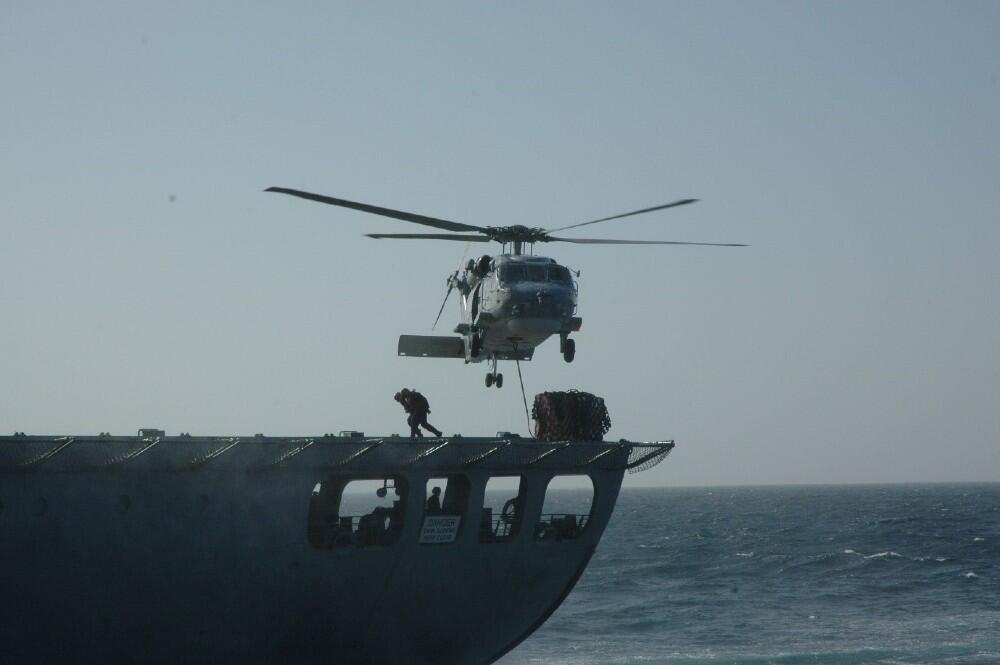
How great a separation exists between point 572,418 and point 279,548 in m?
9.39

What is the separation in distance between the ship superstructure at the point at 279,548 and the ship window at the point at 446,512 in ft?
0.18

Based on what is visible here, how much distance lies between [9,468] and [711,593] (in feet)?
164

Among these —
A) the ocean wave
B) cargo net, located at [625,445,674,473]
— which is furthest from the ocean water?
cargo net, located at [625,445,674,473]

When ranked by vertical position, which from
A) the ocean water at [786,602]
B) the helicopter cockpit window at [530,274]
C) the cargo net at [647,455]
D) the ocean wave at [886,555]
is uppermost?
the helicopter cockpit window at [530,274]

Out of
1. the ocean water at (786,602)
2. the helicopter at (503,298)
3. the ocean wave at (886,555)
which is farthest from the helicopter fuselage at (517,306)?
the ocean wave at (886,555)

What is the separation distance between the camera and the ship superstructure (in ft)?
96.5

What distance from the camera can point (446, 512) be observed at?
35.8m

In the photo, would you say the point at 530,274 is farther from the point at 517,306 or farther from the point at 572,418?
the point at 572,418

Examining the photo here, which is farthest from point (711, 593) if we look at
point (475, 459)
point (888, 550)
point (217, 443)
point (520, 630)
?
point (217, 443)

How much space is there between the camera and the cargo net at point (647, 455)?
36.8 meters

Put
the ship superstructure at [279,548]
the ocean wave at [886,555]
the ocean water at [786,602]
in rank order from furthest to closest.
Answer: the ocean wave at [886,555]
the ocean water at [786,602]
the ship superstructure at [279,548]

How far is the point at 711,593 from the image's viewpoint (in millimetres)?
71938

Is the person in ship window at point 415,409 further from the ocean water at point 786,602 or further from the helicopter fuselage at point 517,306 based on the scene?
the ocean water at point 786,602

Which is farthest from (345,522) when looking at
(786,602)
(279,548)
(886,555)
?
(886,555)
